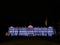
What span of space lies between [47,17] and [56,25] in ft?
1.22

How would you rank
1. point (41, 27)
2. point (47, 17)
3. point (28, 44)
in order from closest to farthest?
point (28, 44), point (41, 27), point (47, 17)

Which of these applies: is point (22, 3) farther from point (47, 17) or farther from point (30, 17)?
point (47, 17)

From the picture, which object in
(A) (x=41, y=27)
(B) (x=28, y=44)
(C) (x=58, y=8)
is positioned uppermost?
(C) (x=58, y=8)

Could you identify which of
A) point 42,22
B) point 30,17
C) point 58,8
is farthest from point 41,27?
point 58,8

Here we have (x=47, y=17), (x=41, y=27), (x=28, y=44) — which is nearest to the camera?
(x=28, y=44)

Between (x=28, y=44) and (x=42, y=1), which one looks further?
(x=42, y=1)

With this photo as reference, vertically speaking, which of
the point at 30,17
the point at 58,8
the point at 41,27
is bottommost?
the point at 41,27

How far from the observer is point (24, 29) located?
12.3ft

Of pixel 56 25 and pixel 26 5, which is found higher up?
pixel 26 5

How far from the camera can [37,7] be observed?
387cm

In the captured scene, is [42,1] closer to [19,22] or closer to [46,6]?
[46,6]

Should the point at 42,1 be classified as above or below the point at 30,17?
above

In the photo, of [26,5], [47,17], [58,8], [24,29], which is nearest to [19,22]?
[24,29]

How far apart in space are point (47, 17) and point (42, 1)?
19.8 inches
